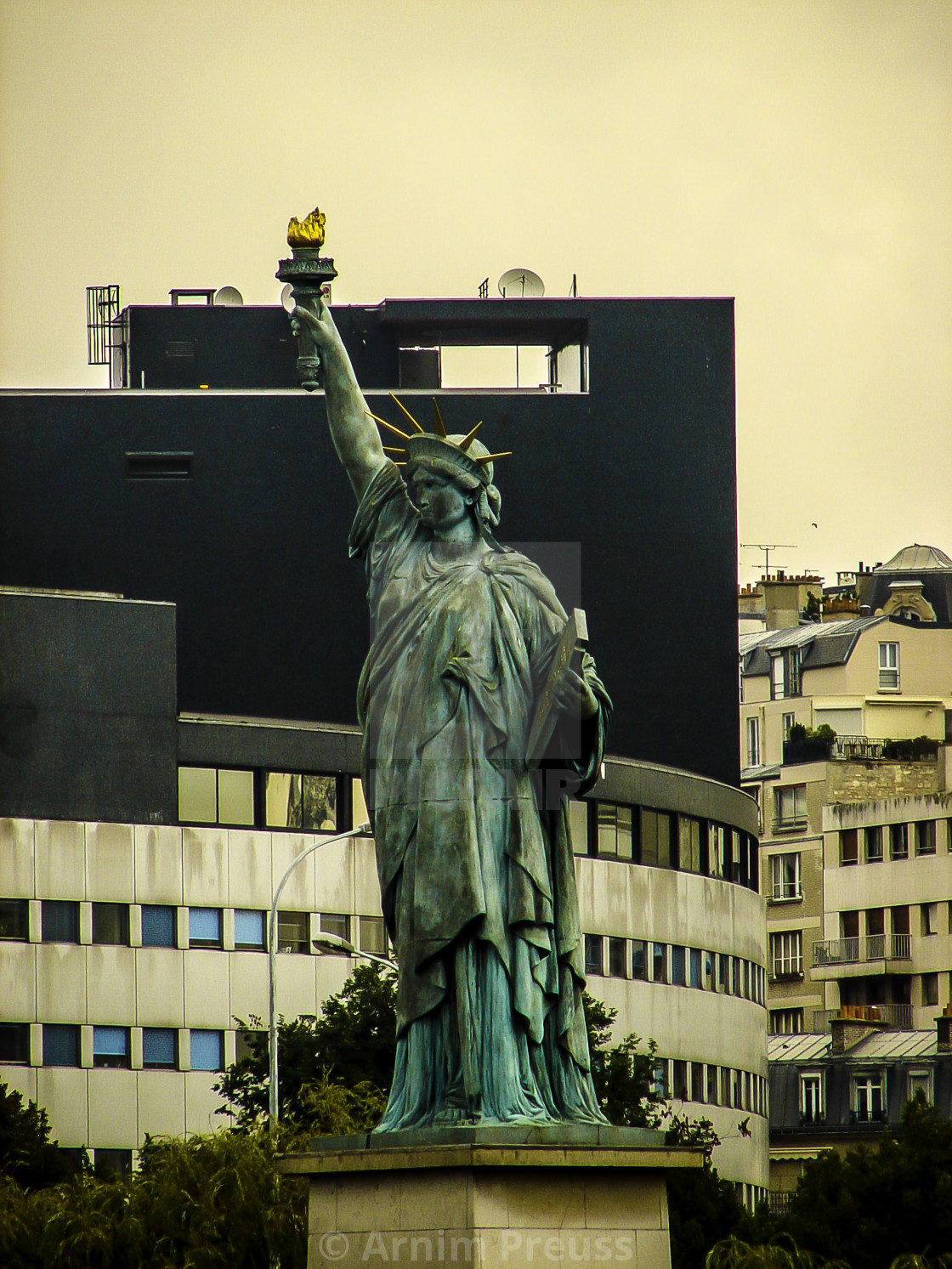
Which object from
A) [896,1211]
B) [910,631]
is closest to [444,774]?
[896,1211]

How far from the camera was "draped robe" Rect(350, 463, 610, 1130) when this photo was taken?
1900 cm

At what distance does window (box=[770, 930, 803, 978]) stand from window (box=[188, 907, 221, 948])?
3579 cm

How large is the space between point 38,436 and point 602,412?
16627mm

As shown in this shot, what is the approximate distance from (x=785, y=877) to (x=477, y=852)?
268 feet

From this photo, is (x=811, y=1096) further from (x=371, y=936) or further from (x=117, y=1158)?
(x=117, y=1158)

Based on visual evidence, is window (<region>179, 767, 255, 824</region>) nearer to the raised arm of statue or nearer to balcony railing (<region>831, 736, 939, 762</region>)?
balcony railing (<region>831, 736, 939, 762</region>)

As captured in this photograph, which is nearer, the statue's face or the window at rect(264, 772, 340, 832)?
the statue's face

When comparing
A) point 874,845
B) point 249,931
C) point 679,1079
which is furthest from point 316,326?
point 874,845

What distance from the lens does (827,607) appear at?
4493 inches

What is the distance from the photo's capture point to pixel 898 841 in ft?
315

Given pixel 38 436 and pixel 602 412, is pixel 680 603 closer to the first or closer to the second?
pixel 602 412

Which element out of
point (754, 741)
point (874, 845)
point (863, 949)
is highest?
point (754, 741)

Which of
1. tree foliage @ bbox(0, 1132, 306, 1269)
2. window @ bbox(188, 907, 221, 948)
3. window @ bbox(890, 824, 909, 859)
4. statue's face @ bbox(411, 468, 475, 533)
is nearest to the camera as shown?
statue's face @ bbox(411, 468, 475, 533)

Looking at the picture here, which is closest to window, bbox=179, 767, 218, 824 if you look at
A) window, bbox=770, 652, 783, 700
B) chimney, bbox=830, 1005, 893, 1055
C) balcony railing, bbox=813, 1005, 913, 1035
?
chimney, bbox=830, 1005, 893, 1055
